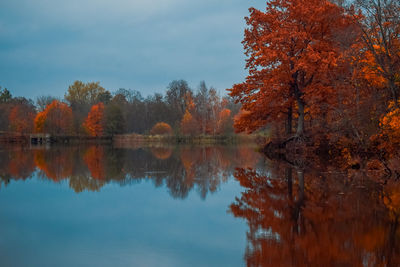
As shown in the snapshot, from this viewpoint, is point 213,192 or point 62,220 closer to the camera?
point 62,220

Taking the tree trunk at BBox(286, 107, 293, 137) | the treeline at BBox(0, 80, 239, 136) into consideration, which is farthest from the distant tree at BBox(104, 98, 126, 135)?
the tree trunk at BBox(286, 107, 293, 137)

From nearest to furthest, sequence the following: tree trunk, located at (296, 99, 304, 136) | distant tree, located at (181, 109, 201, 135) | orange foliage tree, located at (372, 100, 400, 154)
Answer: orange foliage tree, located at (372, 100, 400, 154)
tree trunk, located at (296, 99, 304, 136)
distant tree, located at (181, 109, 201, 135)

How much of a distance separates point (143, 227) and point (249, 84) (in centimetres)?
1797

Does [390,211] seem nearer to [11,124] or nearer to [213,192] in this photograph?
[213,192]

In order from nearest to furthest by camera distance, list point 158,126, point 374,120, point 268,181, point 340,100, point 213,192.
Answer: point 213,192 < point 268,181 < point 374,120 < point 340,100 < point 158,126

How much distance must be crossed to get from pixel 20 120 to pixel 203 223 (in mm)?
72334

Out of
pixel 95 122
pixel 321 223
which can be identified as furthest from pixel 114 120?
pixel 321 223

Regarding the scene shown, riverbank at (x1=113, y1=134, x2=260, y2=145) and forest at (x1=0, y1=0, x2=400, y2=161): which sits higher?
forest at (x1=0, y1=0, x2=400, y2=161)

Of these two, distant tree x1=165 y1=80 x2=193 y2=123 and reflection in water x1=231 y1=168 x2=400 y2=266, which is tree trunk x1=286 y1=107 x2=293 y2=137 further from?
distant tree x1=165 y1=80 x2=193 y2=123

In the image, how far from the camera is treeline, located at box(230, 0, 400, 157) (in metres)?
15.0

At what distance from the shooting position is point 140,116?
81.6m

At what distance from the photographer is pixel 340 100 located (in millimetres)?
17781

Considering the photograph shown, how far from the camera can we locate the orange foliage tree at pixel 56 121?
2731 inches

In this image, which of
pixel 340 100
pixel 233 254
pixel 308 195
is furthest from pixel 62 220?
pixel 340 100
